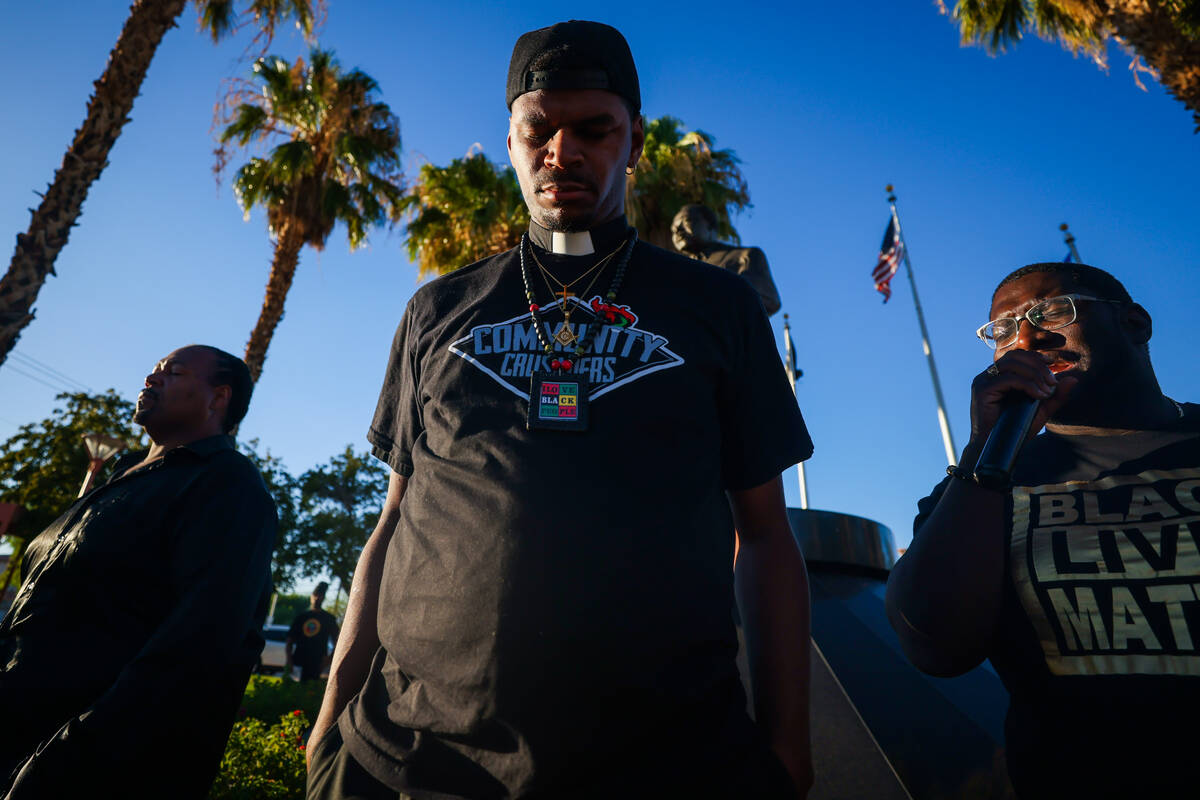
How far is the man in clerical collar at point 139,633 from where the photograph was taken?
80.0 inches

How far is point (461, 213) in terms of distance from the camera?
12.4m

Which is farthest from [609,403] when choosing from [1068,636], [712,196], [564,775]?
[712,196]

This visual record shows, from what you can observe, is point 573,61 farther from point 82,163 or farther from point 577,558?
point 82,163

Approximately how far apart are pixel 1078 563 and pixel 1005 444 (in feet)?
1.16

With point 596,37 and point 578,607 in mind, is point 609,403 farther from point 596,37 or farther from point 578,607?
point 596,37

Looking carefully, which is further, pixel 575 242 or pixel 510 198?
pixel 510 198

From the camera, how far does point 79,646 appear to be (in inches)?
89.2

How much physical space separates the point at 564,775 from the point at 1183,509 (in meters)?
1.79

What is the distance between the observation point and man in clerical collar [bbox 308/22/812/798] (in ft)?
3.73

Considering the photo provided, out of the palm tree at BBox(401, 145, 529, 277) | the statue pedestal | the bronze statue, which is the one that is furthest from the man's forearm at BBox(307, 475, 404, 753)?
the palm tree at BBox(401, 145, 529, 277)

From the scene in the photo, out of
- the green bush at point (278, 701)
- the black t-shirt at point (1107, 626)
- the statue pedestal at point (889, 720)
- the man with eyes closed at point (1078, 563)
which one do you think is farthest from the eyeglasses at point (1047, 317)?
the green bush at point (278, 701)

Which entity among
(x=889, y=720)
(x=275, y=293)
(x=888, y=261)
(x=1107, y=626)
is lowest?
(x=889, y=720)

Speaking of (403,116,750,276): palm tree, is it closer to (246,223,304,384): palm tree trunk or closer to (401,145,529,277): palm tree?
(401,145,529,277): palm tree

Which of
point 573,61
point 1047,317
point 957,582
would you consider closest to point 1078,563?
point 957,582
